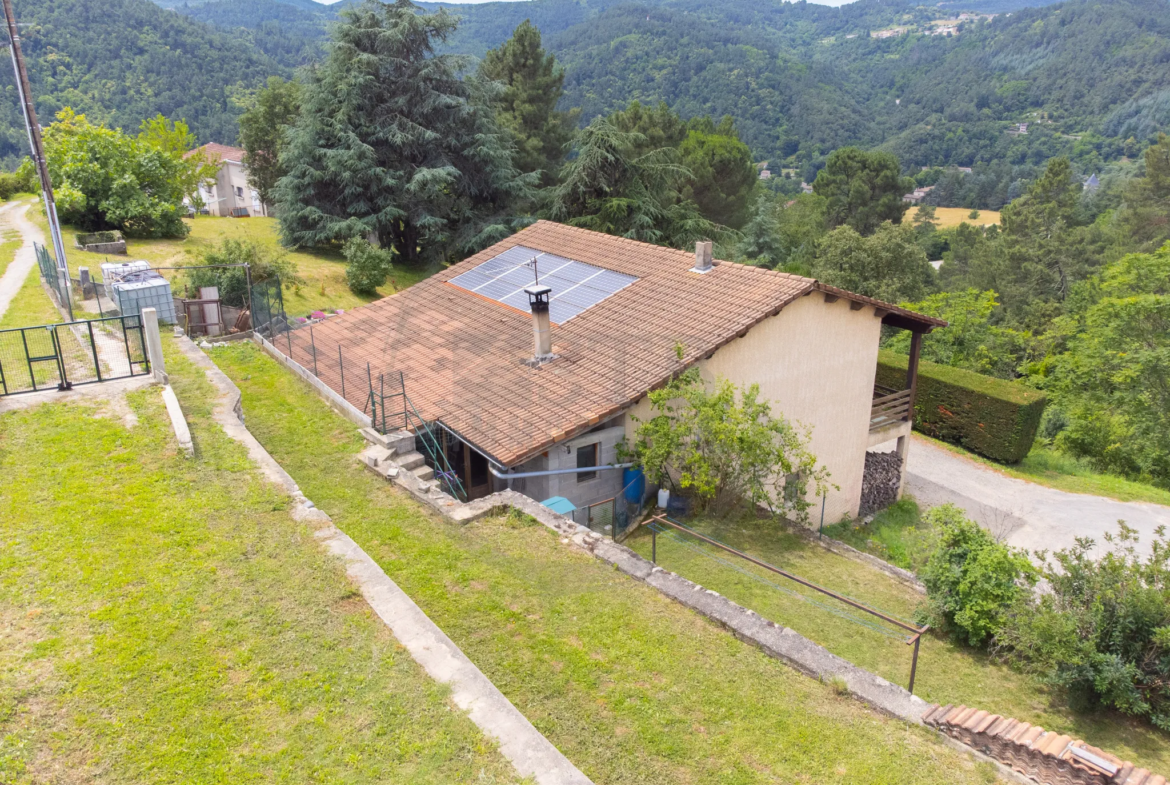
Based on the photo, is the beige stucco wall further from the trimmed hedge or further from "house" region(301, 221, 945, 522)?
the trimmed hedge

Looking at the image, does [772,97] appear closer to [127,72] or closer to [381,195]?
[127,72]

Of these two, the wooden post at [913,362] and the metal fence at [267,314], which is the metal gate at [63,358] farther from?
the wooden post at [913,362]

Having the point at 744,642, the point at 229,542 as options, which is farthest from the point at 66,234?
the point at 744,642

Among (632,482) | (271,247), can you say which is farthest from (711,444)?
(271,247)

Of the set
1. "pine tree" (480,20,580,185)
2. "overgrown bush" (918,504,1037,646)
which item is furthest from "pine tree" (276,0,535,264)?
"overgrown bush" (918,504,1037,646)

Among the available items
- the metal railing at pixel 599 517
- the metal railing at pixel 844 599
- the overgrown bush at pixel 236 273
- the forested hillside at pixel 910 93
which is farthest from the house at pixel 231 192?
the forested hillside at pixel 910 93
